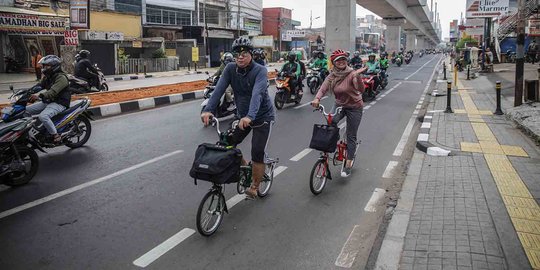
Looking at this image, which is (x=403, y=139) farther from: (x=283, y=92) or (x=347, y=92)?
(x=283, y=92)

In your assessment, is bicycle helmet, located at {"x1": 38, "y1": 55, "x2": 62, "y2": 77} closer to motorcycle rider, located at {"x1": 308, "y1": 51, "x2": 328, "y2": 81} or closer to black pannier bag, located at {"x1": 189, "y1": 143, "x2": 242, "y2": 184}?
black pannier bag, located at {"x1": 189, "y1": 143, "x2": 242, "y2": 184}

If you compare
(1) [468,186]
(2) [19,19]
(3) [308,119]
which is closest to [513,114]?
(3) [308,119]

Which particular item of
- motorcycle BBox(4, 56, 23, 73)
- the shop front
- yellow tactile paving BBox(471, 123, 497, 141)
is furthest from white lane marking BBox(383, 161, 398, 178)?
motorcycle BBox(4, 56, 23, 73)

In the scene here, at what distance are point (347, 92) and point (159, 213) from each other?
301cm

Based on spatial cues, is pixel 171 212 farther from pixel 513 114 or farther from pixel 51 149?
pixel 513 114

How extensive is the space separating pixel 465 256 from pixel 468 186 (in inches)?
81.8

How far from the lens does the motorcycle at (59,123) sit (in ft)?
20.8

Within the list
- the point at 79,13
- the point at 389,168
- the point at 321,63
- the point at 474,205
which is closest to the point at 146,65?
the point at 79,13

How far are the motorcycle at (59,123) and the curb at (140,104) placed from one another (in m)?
3.31

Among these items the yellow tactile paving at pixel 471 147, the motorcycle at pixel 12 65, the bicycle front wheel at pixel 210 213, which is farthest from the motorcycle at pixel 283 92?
the motorcycle at pixel 12 65

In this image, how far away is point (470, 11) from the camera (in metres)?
15.7

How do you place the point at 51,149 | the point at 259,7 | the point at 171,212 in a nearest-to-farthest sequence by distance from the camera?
the point at 171,212
the point at 51,149
the point at 259,7

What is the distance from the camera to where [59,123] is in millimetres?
7328

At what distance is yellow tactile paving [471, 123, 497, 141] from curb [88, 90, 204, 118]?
8.88 meters
